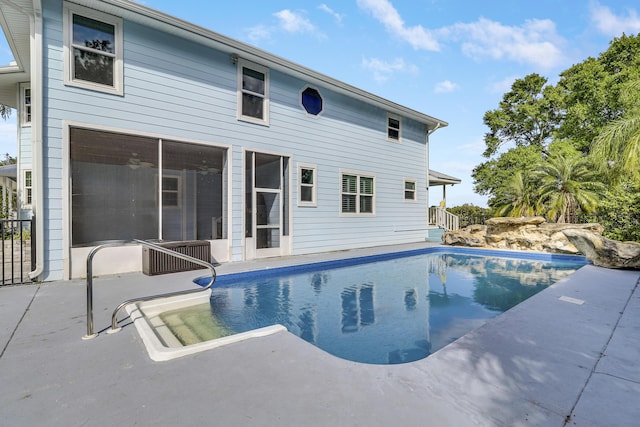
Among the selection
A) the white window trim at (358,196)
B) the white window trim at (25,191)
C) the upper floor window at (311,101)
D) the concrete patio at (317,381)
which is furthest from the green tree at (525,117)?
the white window trim at (25,191)

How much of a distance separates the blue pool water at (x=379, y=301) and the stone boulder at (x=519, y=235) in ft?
3.86

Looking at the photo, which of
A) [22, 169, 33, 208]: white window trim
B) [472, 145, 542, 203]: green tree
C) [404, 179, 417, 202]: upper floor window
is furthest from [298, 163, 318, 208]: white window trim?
[472, 145, 542, 203]: green tree

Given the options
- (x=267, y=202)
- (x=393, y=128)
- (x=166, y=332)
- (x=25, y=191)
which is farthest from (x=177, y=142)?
(x=393, y=128)

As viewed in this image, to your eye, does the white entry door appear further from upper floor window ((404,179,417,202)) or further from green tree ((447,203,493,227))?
green tree ((447,203,493,227))

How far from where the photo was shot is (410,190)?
12.3 m

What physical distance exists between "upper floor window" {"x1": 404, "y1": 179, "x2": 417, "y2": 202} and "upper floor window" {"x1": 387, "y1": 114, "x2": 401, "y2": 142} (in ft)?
5.81

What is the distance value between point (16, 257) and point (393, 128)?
12.1m

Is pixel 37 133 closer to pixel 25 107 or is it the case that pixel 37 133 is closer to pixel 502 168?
pixel 25 107

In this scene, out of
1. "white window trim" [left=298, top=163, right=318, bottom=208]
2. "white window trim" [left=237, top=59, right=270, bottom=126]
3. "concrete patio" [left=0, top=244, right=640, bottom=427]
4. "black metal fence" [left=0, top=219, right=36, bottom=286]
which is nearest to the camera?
"concrete patio" [left=0, top=244, right=640, bottom=427]

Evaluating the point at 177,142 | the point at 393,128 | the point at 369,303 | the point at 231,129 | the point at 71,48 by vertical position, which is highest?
the point at 393,128

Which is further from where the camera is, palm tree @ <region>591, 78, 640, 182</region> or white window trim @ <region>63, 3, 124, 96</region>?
palm tree @ <region>591, 78, 640, 182</region>

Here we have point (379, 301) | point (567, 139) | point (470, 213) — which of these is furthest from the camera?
point (567, 139)

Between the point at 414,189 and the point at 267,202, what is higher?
the point at 414,189

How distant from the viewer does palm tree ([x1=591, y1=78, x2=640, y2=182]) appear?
7270mm
